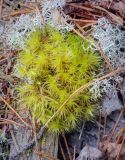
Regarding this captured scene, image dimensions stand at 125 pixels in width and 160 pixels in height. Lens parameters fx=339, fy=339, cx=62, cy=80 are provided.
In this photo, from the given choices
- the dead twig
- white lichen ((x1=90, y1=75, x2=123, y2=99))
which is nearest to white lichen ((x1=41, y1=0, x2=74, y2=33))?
white lichen ((x1=90, y1=75, x2=123, y2=99))

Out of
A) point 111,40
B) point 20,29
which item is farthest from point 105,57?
point 20,29

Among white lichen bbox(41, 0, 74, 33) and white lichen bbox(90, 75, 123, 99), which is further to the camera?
white lichen bbox(41, 0, 74, 33)

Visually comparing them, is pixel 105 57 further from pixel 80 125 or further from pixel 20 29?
pixel 20 29

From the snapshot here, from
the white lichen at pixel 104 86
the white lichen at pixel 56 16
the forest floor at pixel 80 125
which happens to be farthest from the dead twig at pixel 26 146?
the white lichen at pixel 56 16

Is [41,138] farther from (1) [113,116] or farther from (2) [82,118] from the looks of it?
(1) [113,116]

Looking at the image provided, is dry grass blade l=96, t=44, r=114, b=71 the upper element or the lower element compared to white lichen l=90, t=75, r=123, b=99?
upper

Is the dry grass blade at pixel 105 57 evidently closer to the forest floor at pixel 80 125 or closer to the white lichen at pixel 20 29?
the forest floor at pixel 80 125

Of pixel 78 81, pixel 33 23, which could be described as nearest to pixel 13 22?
pixel 33 23

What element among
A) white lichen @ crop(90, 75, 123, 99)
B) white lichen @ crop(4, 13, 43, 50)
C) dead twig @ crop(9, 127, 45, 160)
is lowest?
dead twig @ crop(9, 127, 45, 160)

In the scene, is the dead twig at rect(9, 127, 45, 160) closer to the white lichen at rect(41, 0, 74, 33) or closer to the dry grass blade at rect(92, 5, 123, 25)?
the white lichen at rect(41, 0, 74, 33)
